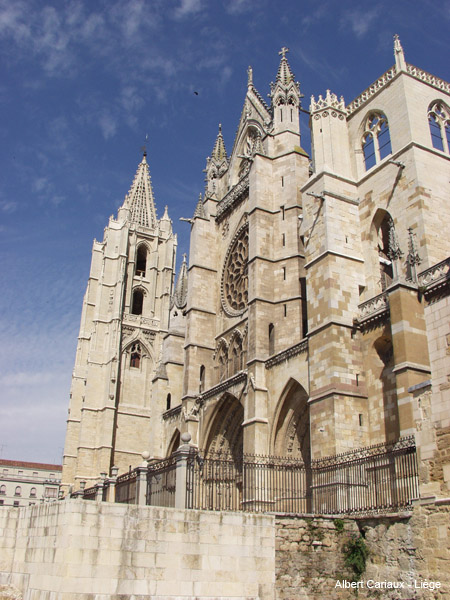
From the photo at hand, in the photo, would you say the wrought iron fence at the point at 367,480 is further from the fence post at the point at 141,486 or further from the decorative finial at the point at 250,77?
the decorative finial at the point at 250,77

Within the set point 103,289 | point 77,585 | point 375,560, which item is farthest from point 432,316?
point 103,289

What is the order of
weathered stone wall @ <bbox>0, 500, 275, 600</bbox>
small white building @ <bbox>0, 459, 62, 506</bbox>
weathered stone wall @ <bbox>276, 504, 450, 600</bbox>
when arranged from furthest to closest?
small white building @ <bbox>0, 459, 62, 506</bbox> < weathered stone wall @ <bbox>276, 504, 450, 600</bbox> < weathered stone wall @ <bbox>0, 500, 275, 600</bbox>

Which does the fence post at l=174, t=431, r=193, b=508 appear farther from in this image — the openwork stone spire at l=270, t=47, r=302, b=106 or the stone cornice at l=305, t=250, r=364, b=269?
the openwork stone spire at l=270, t=47, r=302, b=106

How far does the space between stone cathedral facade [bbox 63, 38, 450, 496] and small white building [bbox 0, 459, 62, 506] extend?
34.4 metres

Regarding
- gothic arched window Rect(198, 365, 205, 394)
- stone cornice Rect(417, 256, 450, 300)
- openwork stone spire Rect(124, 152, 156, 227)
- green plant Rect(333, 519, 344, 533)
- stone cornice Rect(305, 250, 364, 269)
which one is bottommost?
green plant Rect(333, 519, 344, 533)

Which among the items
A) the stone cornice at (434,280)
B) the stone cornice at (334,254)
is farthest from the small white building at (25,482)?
the stone cornice at (434,280)

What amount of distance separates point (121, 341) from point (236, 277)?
12.3 m

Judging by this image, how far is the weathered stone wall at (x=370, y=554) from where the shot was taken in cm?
923

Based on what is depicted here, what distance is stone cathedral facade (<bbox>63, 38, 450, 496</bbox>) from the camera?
13820mm

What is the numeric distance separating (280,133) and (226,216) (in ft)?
14.9

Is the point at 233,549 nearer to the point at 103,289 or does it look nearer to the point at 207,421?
the point at 207,421

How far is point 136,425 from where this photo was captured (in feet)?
108

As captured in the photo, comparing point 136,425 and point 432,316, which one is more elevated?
point 136,425

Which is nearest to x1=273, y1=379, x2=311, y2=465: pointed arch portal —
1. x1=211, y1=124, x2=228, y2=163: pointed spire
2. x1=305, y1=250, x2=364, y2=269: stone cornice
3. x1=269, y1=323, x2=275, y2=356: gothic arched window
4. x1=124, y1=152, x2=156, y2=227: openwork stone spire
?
x1=269, y1=323, x2=275, y2=356: gothic arched window
